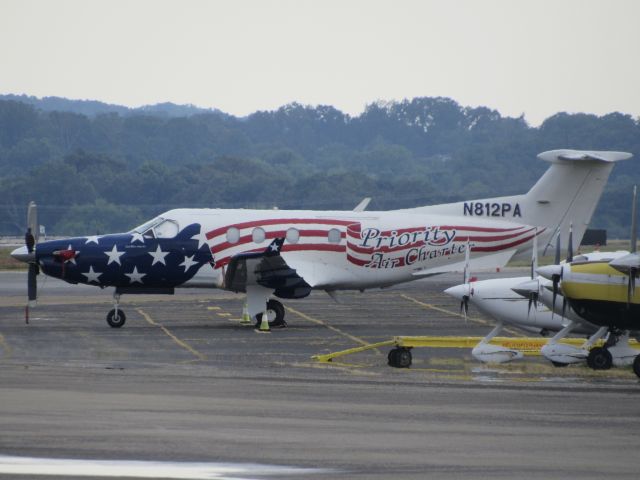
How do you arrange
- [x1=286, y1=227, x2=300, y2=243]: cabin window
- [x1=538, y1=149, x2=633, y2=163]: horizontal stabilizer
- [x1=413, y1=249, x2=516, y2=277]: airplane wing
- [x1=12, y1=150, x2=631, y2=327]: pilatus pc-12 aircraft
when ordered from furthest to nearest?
1. [x1=413, y1=249, x2=516, y2=277]: airplane wing
2. [x1=286, y1=227, x2=300, y2=243]: cabin window
3. [x1=12, y1=150, x2=631, y2=327]: pilatus pc-12 aircraft
4. [x1=538, y1=149, x2=633, y2=163]: horizontal stabilizer

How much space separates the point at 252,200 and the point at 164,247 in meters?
92.6

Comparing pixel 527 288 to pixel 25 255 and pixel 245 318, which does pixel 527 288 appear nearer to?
pixel 245 318

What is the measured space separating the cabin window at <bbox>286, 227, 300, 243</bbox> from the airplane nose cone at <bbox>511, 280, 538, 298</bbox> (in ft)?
28.7

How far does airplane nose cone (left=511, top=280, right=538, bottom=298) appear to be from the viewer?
2216 cm

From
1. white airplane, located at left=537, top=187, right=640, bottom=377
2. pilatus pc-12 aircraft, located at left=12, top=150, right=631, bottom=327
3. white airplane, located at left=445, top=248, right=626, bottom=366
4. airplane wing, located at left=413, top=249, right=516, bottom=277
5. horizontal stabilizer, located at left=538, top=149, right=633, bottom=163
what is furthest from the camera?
airplane wing, located at left=413, top=249, right=516, bottom=277

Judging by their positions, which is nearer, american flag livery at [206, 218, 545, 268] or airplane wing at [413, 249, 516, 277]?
american flag livery at [206, 218, 545, 268]

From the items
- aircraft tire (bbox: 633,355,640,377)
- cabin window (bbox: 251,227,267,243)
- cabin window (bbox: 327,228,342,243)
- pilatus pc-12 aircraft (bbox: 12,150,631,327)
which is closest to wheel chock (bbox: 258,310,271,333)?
pilatus pc-12 aircraft (bbox: 12,150,631,327)

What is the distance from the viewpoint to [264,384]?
17953 mm

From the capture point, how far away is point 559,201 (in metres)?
30.4

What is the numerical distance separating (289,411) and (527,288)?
8.30 meters

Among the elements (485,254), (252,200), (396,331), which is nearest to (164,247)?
(396,331)

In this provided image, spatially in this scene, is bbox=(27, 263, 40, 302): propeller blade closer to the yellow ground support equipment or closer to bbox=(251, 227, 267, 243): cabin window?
bbox=(251, 227, 267, 243): cabin window

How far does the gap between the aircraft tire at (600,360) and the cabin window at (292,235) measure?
34.3 feet

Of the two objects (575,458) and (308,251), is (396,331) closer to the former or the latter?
(308,251)
